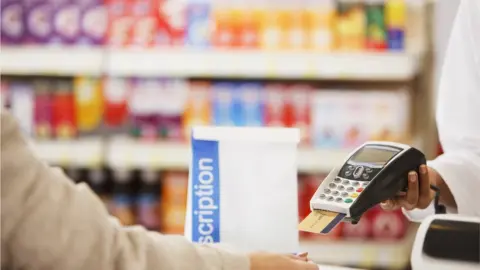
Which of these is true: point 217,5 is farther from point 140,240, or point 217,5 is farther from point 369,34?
point 140,240

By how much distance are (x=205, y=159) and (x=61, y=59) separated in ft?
7.33

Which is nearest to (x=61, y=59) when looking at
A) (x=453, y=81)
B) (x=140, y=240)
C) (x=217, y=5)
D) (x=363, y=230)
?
(x=217, y=5)

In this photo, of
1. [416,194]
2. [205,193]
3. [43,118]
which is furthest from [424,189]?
[43,118]

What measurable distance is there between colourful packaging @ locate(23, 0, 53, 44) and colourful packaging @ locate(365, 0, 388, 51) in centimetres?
141

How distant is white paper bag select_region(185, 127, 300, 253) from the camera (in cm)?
108

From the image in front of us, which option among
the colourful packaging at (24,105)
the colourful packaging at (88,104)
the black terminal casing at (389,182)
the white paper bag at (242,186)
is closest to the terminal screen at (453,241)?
the black terminal casing at (389,182)

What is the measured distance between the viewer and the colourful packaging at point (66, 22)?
3205 mm

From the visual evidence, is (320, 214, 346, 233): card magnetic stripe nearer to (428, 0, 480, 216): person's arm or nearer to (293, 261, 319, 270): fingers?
(293, 261, 319, 270): fingers

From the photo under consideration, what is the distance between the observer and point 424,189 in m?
1.25

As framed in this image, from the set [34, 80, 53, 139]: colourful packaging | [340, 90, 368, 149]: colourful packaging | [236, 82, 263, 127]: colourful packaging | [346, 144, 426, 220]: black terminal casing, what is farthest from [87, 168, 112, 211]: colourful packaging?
[346, 144, 426, 220]: black terminal casing

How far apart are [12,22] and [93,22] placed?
1.25 feet

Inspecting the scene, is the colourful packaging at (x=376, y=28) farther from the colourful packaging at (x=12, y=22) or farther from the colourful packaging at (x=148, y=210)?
the colourful packaging at (x=12, y=22)

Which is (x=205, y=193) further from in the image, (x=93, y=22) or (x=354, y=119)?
(x=93, y=22)

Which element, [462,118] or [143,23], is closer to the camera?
[462,118]
